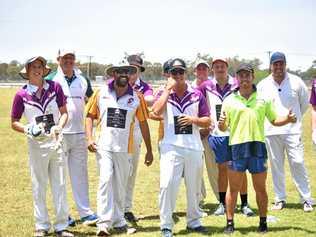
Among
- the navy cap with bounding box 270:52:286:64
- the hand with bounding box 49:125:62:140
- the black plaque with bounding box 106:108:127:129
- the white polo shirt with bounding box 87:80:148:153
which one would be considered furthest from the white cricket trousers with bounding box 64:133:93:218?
the navy cap with bounding box 270:52:286:64

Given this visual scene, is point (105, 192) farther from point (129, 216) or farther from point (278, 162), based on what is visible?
point (278, 162)

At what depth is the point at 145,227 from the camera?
297 inches

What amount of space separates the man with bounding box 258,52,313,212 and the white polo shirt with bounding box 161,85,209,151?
6.42 feet

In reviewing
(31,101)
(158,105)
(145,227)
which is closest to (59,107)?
(31,101)

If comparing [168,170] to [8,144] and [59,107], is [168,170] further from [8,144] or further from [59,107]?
[8,144]

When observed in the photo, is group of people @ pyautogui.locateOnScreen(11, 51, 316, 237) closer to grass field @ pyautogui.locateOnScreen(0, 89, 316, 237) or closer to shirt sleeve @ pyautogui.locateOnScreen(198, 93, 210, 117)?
shirt sleeve @ pyautogui.locateOnScreen(198, 93, 210, 117)

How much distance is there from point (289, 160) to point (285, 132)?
0.49 m

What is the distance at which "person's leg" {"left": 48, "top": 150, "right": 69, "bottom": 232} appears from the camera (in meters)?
6.80

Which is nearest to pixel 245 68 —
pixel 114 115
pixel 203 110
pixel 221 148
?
pixel 203 110

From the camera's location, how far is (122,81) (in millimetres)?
6973

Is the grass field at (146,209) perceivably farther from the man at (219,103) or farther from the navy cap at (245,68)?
the navy cap at (245,68)

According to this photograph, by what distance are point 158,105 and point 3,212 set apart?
3.31 m

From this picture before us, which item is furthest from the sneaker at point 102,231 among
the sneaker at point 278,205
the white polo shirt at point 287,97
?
the white polo shirt at point 287,97

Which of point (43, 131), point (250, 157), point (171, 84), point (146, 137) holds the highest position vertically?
point (171, 84)
